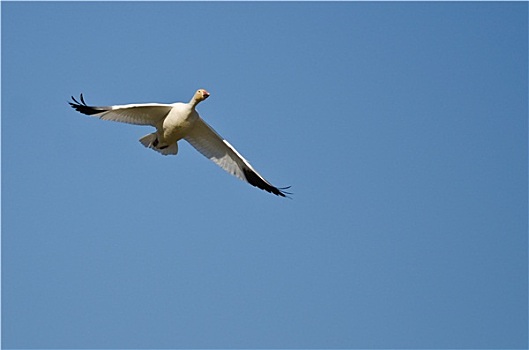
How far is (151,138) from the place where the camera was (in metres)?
32.0

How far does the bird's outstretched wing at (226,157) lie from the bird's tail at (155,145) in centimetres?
87

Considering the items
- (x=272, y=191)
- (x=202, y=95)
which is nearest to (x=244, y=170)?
(x=272, y=191)

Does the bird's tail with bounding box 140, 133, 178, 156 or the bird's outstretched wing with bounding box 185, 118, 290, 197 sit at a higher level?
the bird's outstretched wing with bounding box 185, 118, 290, 197

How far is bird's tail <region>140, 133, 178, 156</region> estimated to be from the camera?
3195 cm

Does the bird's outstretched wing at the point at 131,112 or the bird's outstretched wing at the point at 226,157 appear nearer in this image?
the bird's outstretched wing at the point at 131,112

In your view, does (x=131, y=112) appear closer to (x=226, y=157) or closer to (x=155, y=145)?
(x=155, y=145)

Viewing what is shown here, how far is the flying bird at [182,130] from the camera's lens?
31.2 meters

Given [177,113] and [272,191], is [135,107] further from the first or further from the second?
[272,191]

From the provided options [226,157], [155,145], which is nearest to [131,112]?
[155,145]

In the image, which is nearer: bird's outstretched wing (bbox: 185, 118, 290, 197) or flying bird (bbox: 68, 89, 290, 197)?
flying bird (bbox: 68, 89, 290, 197)

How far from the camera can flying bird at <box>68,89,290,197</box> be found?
31156mm

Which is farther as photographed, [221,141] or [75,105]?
[221,141]

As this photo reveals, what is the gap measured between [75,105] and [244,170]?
188 inches

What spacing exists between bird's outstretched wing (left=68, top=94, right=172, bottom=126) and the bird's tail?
1.21 feet
